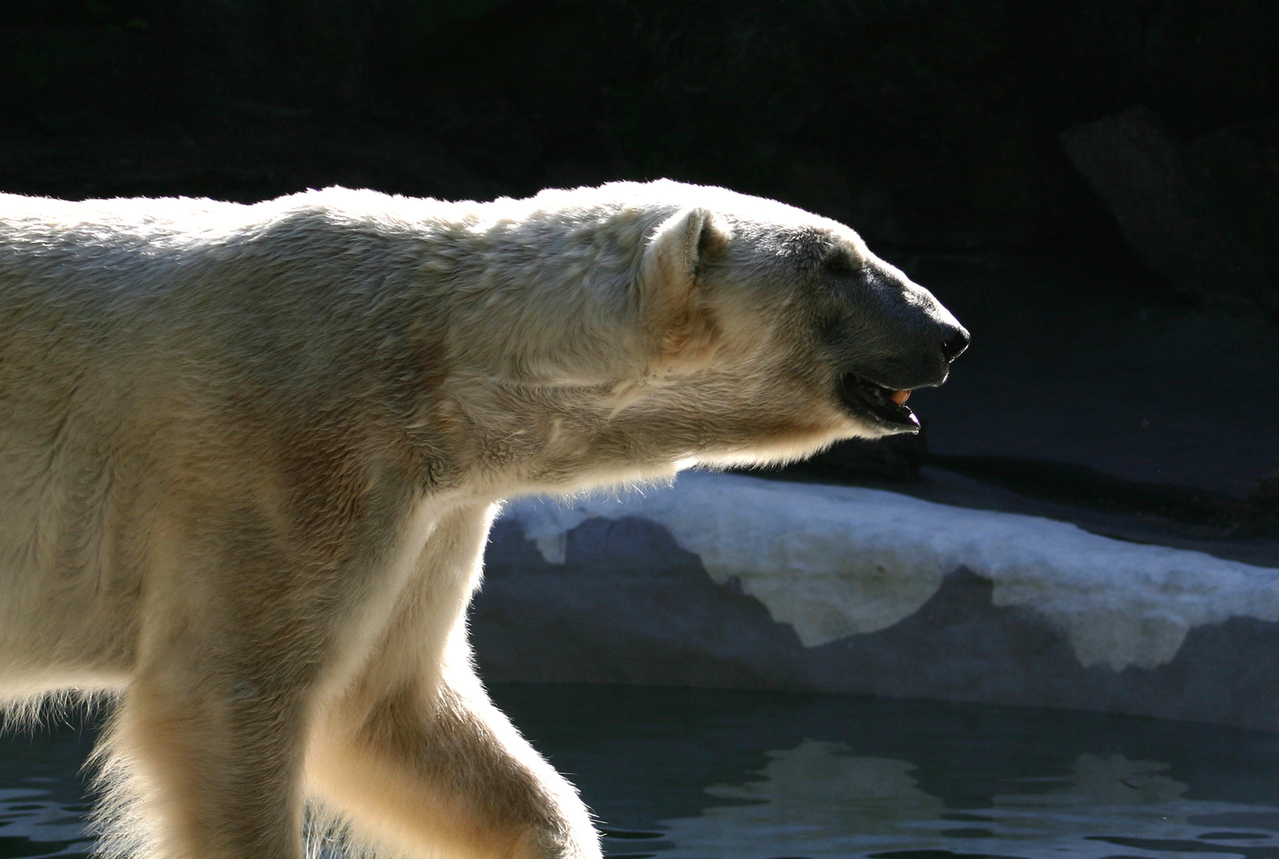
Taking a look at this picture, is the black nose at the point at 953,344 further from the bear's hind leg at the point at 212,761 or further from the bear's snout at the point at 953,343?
the bear's hind leg at the point at 212,761

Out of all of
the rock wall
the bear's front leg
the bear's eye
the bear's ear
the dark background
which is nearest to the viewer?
the bear's ear

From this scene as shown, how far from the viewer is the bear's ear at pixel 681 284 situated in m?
2.52

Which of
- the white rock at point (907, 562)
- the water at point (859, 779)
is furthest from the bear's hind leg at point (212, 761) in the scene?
the white rock at point (907, 562)

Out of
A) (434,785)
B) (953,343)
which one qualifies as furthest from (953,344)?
(434,785)

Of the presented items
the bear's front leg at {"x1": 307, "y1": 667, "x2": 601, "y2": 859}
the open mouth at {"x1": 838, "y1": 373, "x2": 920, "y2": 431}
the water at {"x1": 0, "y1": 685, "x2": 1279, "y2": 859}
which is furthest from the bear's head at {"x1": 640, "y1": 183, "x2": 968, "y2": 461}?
the water at {"x1": 0, "y1": 685, "x2": 1279, "y2": 859}

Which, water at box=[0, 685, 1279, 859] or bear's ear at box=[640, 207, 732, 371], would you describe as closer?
bear's ear at box=[640, 207, 732, 371]

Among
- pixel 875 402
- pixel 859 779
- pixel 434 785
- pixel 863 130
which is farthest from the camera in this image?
pixel 863 130

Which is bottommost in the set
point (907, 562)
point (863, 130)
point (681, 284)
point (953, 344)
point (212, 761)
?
point (907, 562)

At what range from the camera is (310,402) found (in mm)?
2541

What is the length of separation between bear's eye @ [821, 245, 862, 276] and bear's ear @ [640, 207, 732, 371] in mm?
209

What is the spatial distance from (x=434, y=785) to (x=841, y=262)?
1379mm

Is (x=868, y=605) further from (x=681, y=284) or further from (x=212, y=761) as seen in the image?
(x=212, y=761)

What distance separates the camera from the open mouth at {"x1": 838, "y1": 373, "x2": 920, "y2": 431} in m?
2.77

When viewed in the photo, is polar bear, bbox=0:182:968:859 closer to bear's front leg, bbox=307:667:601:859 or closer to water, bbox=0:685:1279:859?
bear's front leg, bbox=307:667:601:859
